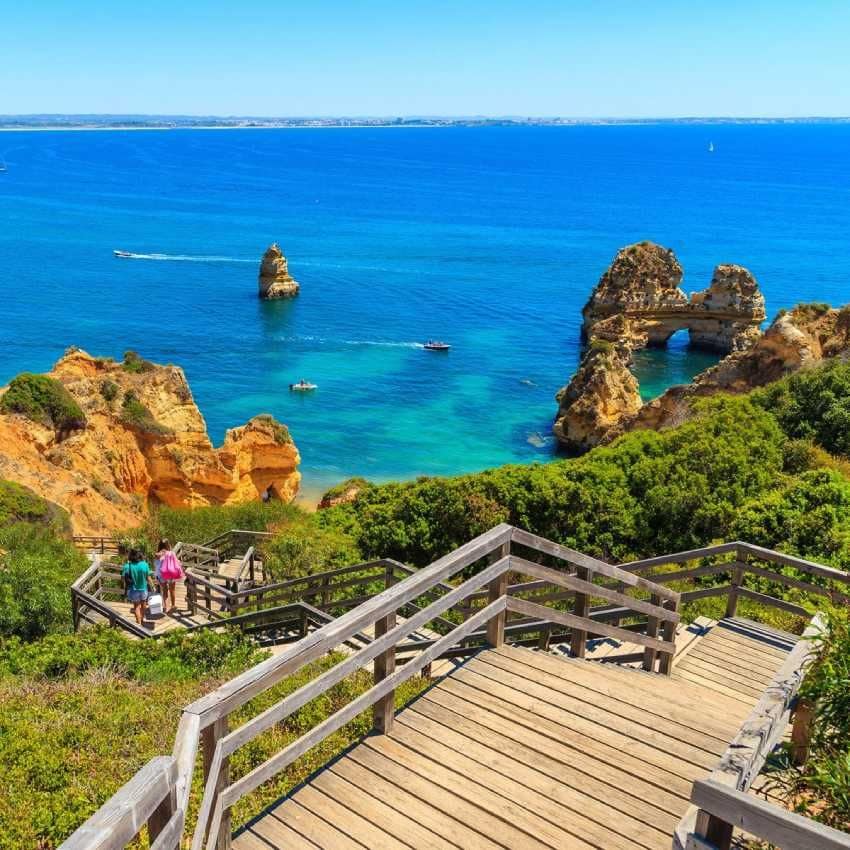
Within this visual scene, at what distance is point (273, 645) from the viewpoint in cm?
1213

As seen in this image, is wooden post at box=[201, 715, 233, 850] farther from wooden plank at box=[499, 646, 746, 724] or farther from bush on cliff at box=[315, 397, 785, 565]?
bush on cliff at box=[315, 397, 785, 565]

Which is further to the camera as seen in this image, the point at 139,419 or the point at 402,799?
the point at 139,419

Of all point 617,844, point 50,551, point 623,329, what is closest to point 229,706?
point 617,844

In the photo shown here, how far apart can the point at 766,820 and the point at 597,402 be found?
43533 millimetres

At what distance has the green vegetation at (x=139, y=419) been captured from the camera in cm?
3180

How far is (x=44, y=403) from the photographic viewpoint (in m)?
28.8

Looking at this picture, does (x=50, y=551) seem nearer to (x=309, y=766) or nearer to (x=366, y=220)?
(x=309, y=766)

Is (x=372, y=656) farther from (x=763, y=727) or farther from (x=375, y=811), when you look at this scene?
(x=763, y=727)

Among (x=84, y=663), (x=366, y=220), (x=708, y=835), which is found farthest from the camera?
(x=366, y=220)

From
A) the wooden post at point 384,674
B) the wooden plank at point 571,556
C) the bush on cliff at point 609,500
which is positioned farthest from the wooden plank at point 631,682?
the bush on cliff at point 609,500

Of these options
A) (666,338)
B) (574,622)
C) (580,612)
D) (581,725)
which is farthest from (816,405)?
(666,338)

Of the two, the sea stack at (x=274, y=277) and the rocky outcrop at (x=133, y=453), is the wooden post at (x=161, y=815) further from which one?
the sea stack at (x=274, y=277)

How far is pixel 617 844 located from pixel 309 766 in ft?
9.46

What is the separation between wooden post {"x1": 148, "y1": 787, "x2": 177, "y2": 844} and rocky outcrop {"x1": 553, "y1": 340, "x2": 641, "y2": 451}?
4210 cm
